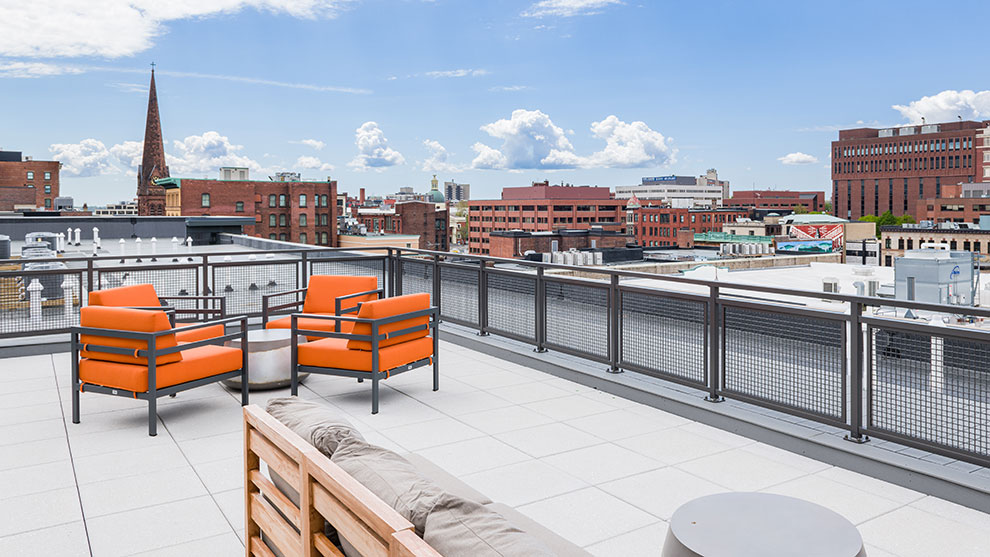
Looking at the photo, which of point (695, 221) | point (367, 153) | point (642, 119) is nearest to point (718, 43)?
point (642, 119)

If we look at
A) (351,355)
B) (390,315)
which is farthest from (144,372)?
(390,315)

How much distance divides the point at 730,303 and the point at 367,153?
124 metres

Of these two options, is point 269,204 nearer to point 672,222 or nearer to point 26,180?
point 26,180

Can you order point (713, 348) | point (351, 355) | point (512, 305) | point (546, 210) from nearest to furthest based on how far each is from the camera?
1. point (713, 348)
2. point (351, 355)
3. point (512, 305)
4. point (546, 210)

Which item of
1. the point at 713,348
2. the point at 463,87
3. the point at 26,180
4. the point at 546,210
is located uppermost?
the point at 463,87

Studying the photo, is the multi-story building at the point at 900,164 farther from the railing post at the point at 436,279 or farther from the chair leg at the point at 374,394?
the chair leg at the point at 374,394

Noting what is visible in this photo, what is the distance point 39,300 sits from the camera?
346 inches

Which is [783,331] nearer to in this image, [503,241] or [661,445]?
[661,445]

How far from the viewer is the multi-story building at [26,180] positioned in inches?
3639

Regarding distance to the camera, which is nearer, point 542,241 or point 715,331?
point 715,331

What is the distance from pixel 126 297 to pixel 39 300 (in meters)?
2.99

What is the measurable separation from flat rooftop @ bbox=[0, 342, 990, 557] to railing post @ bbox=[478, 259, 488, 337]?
202 cm

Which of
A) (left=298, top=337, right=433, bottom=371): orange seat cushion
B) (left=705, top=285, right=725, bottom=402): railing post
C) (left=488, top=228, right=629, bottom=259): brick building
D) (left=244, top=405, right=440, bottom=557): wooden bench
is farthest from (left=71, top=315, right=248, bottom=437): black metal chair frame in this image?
(left=488, top=228, right=629, bottom=259): brick building

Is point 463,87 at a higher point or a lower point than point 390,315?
higher
